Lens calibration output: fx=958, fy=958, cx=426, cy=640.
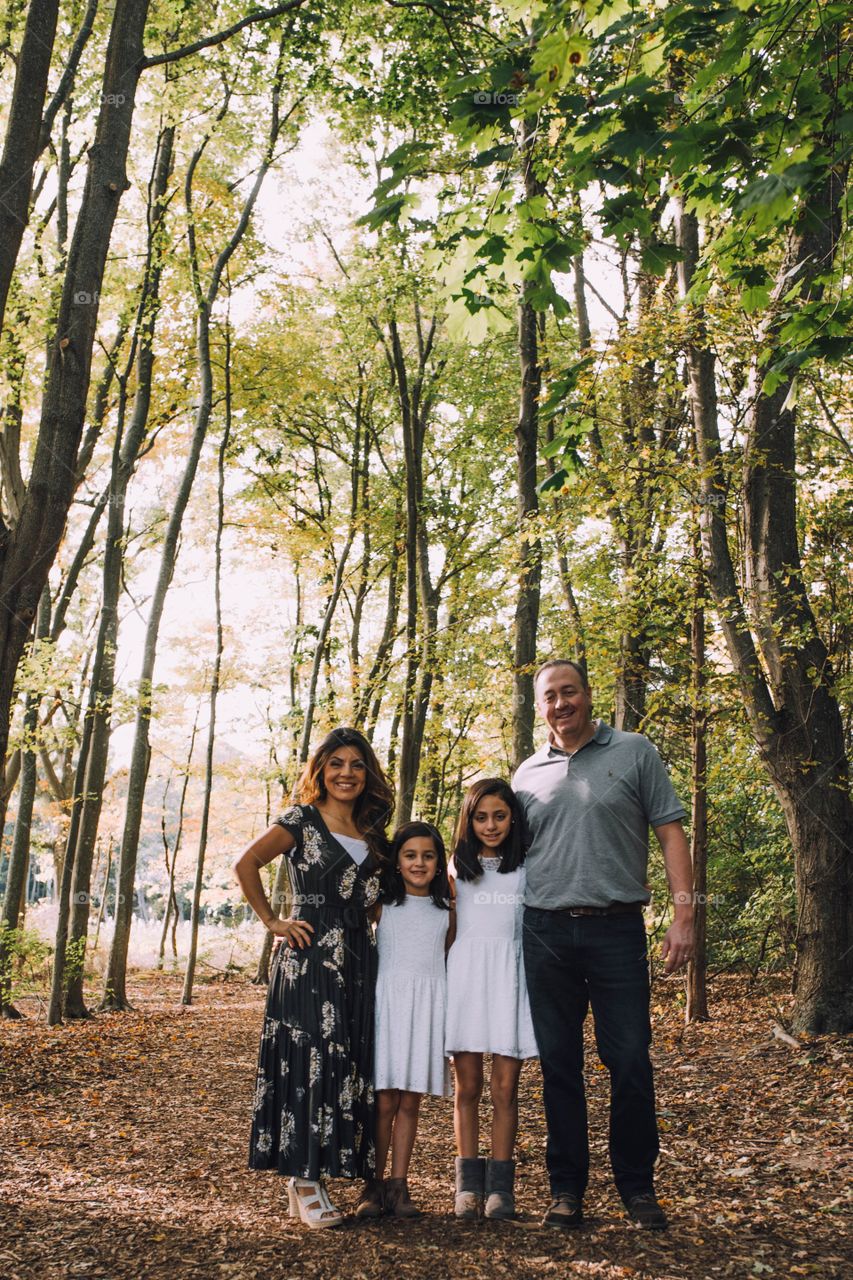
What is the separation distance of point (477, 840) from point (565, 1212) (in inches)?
57.8

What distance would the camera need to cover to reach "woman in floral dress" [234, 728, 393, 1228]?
12.6 ft

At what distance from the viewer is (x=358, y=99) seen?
9.47 metres

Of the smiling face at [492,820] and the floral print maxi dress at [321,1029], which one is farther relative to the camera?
the smiling face at [492,820]

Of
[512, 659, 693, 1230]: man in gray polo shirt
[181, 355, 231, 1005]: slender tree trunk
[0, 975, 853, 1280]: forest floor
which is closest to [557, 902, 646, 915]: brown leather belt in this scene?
[512, 659, 693, 1230]: man in gray polo shirt

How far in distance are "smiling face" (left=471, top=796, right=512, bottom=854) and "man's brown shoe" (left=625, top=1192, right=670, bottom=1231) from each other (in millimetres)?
1472

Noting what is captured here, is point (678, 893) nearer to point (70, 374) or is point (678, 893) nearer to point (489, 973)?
A: point (489, 973)

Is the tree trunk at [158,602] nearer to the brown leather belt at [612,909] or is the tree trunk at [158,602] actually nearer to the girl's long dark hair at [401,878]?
the girl's long dark hair at [401,878]

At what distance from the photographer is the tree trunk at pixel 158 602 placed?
12.8 metres

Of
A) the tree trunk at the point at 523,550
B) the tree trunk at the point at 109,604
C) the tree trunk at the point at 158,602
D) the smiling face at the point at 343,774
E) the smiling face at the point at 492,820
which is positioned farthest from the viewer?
the tree trunk at the point at 158,602

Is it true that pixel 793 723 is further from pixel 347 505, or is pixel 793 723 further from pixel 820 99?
pixel 347 505

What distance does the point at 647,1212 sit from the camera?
3.72 meters

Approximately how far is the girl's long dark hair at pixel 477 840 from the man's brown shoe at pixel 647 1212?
134 cm

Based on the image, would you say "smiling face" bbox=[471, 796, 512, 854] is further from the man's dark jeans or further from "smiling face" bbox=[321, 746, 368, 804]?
"smiling face" bbox=[321, 746, 368, 804]

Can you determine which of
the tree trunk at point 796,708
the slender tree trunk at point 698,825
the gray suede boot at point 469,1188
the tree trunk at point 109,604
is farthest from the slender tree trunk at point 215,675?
the gray suede boot at point 469,1188
